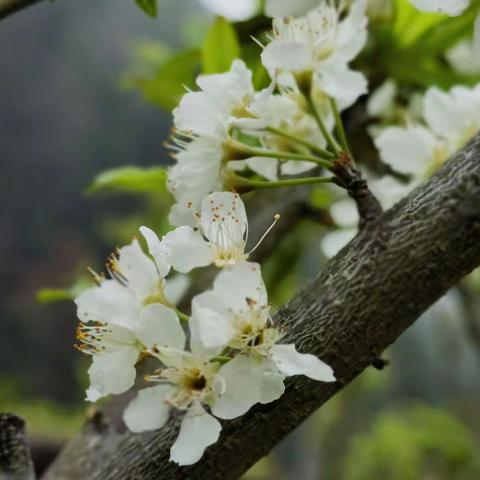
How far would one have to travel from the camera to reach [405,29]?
0.73 meters

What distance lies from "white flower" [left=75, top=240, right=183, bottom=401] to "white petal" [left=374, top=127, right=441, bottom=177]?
0.82 feet

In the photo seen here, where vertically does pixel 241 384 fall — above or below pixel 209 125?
below

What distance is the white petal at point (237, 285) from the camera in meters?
0.34

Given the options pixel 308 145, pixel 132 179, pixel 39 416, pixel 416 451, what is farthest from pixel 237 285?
pixel 39 416

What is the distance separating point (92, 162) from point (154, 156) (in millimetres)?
403

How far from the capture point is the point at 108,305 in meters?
0.36

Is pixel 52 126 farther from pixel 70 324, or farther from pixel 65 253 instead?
pixel 70 324

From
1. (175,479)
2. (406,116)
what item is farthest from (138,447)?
(406,116)

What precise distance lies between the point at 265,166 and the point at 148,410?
172 millimetres

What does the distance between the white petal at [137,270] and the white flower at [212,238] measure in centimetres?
1

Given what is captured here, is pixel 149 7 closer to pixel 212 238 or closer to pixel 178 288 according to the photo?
pixel 212 238

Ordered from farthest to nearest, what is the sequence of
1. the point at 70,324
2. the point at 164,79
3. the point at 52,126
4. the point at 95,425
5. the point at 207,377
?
the point at 52,126 < the point at 70,324 < the point at 164,79 < the point at 95,425 < the point at 207,377

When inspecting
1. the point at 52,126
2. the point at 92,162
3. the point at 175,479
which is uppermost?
the point at 52,126

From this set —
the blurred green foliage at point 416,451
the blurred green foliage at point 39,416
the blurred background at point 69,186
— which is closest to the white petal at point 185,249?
the blurred green foliage at point 39,416
